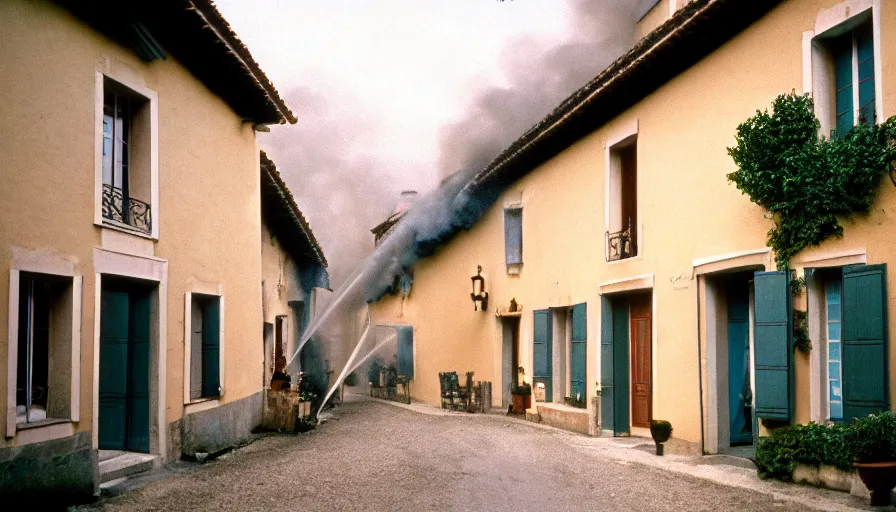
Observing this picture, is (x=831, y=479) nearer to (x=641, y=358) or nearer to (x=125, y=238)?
(x=641, y=358)

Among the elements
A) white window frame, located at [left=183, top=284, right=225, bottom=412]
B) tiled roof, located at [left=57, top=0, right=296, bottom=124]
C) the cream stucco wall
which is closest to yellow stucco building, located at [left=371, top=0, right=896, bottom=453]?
tiled roof, located at [left=57, top=0, right=296, bottom=124]

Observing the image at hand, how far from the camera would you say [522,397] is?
56.7 ft

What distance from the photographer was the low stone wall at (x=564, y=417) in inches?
550

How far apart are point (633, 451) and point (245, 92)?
295 inches

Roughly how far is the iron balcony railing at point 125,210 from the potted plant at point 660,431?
6624mm

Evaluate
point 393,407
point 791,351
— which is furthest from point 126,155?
point 393,407

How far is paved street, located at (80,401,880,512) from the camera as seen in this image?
7.57 m

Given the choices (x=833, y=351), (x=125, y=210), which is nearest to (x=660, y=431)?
(x=833, y=351)

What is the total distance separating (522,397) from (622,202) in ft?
16.9

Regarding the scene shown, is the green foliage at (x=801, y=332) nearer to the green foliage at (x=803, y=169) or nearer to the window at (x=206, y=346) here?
the green foliage at (x=803, y=169)

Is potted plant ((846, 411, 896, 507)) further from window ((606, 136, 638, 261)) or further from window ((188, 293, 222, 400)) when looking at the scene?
window ((188, 293, 222, 400))

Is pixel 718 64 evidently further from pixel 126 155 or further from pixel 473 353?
pixel 473 353

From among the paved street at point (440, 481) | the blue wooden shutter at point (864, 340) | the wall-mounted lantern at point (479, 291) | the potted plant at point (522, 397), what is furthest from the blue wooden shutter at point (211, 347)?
the wall-mounted lantern at point (479, 291)

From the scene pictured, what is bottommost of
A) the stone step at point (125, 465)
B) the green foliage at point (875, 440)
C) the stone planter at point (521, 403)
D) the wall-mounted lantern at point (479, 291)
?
the stone planter at point (521, 403)
